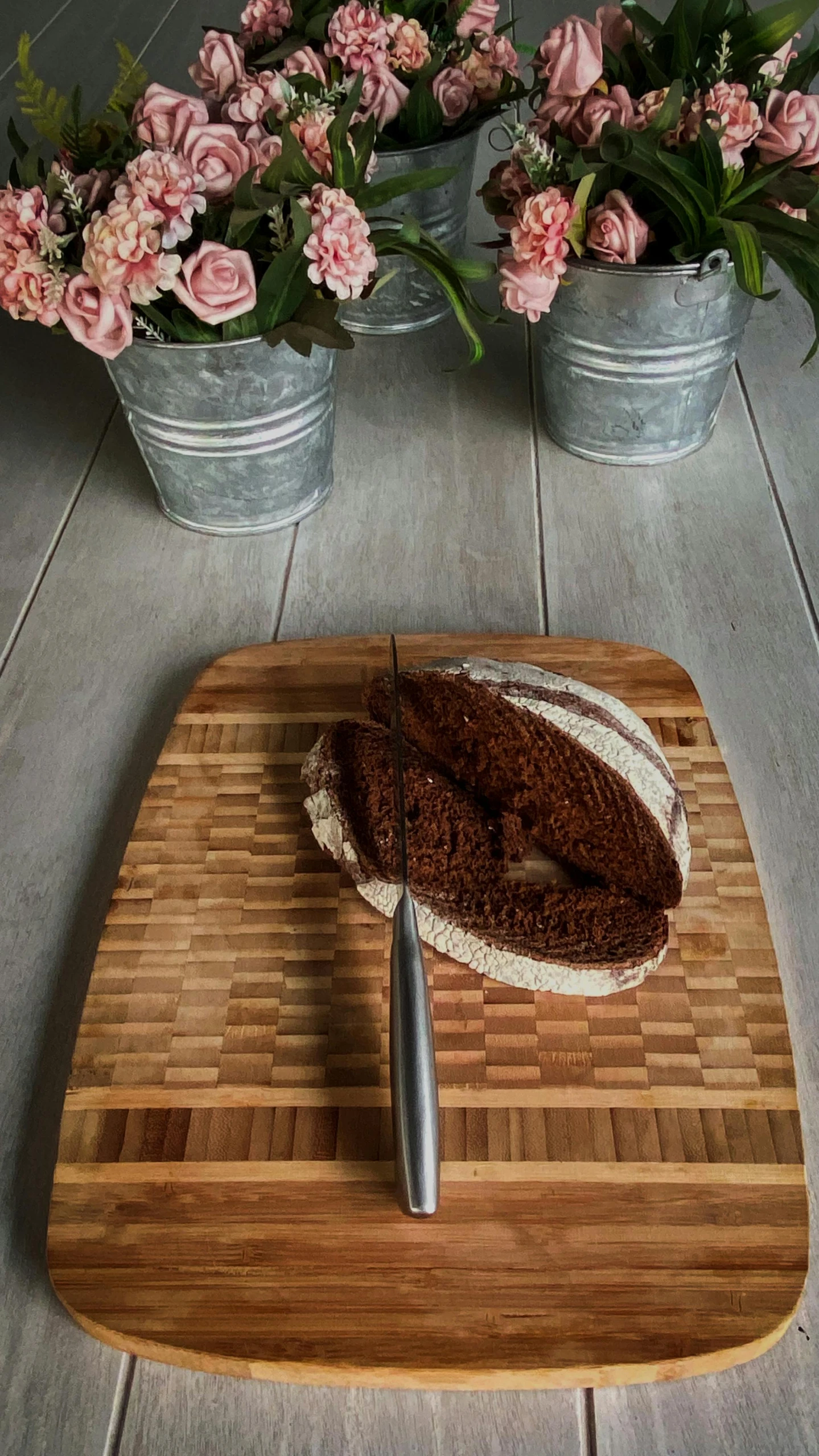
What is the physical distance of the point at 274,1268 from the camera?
0.69 metres

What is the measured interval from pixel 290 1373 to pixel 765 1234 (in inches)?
12.4

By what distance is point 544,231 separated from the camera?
104 cm

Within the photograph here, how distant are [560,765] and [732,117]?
662 mm

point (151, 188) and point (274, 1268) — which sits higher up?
point (151, 188)

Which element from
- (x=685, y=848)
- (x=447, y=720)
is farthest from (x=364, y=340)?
(x=685, y=848)

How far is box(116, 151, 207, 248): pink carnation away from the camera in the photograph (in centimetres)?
91

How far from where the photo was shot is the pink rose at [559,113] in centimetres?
108

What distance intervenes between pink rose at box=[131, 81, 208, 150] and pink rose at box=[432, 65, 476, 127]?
464 millimetres

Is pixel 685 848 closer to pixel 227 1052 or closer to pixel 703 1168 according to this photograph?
pixel 703 1168

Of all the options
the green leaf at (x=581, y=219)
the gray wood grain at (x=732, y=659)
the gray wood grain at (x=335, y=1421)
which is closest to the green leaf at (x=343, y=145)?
the green leaf at (x=581, y=219)

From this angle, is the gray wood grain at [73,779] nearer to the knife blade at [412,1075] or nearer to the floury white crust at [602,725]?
the knife blade at [412,1075]

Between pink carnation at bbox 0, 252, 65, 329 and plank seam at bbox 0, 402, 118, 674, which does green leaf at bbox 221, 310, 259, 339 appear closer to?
pink carnation at bbox 0, 252, 65, 329

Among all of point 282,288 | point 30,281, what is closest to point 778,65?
point 282,288

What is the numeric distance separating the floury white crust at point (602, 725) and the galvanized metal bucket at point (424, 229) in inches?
27.6
